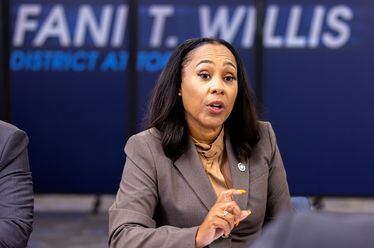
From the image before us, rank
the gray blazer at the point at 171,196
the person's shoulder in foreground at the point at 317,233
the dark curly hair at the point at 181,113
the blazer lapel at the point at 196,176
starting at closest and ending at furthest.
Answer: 1. the person's shoulder in foreground at the point at 317,233
2. the gray blazer at the point at 171,196
3. the blazer lapel at the point at 196,176
4. the dark curly hair at the point at 181,113

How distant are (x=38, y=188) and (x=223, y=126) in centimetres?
407

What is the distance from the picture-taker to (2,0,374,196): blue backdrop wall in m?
6.39

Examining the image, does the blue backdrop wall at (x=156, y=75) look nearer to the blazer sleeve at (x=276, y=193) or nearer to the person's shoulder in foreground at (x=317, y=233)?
the blazer sleeve at (x=276, y=193)

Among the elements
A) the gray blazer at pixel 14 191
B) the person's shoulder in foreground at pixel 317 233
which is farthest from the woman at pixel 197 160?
the person's shoulder in foreground at pixel 317 233

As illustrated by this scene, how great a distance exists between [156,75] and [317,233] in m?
5.31

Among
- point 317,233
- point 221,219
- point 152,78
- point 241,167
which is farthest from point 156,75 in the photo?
point 317,233

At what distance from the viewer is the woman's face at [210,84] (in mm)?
2652

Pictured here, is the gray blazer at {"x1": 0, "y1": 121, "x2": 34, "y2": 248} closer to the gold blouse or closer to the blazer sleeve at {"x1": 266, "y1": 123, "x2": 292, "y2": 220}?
the gold blouse

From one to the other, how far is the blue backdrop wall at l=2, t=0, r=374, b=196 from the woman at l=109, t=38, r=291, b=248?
3620 mm

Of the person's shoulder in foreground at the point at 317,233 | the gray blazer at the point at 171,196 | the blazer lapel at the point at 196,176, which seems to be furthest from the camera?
the blazer lapel at the point at 196,176

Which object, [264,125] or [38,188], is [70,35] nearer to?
[38,188]

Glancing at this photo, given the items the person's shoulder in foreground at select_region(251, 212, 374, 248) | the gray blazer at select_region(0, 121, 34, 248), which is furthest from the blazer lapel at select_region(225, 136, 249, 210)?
the person's shoulder in foreground at select_region(251, 212, 374, 248)

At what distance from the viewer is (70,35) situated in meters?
6.51

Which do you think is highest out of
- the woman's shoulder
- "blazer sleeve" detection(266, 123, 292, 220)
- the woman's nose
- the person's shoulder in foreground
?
the person's shoulder in foreground
